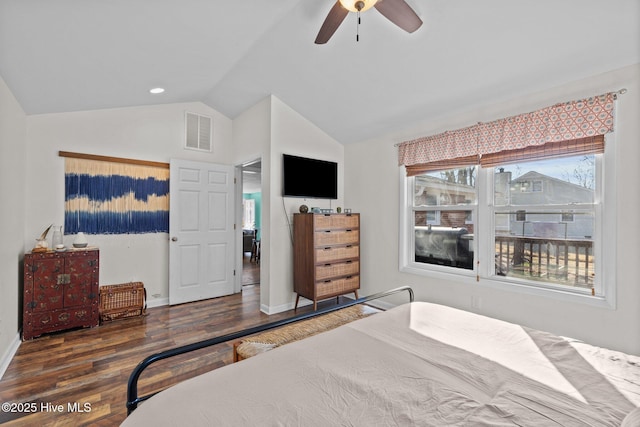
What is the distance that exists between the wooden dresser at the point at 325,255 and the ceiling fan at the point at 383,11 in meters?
2.10

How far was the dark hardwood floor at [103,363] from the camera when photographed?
1.85 m

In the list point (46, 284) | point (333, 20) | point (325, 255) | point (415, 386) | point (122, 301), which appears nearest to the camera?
point (415, 386)

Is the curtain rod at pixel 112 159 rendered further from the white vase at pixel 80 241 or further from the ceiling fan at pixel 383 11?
the ceiling fan at pixel 383 11

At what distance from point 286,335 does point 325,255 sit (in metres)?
1.52

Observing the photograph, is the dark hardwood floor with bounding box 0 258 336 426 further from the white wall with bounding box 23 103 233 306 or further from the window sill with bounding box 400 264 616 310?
the window sill with bounding box 400 264 616 310

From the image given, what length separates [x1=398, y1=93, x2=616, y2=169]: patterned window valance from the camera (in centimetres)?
224

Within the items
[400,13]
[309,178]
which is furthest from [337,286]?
[400,13]

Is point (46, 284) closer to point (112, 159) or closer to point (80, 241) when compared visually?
point (80, 241)

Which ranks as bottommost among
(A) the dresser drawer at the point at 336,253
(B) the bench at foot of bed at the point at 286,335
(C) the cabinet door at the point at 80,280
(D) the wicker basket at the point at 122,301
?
(D) the wicker basket at the point at 122,301

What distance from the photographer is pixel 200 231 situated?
4176 mm

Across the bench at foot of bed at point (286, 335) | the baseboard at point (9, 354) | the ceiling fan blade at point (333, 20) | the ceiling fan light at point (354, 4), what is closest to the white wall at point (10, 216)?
the baseboard at point (9, 354)

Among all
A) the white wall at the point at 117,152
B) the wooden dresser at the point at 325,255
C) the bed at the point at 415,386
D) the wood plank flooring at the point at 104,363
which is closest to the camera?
the bed at the point at 415,386

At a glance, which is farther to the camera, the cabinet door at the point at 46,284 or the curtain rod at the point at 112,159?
the curtain rod at the point at 112,159

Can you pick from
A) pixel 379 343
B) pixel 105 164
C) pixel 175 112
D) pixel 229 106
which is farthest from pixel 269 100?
pixel 379 343
